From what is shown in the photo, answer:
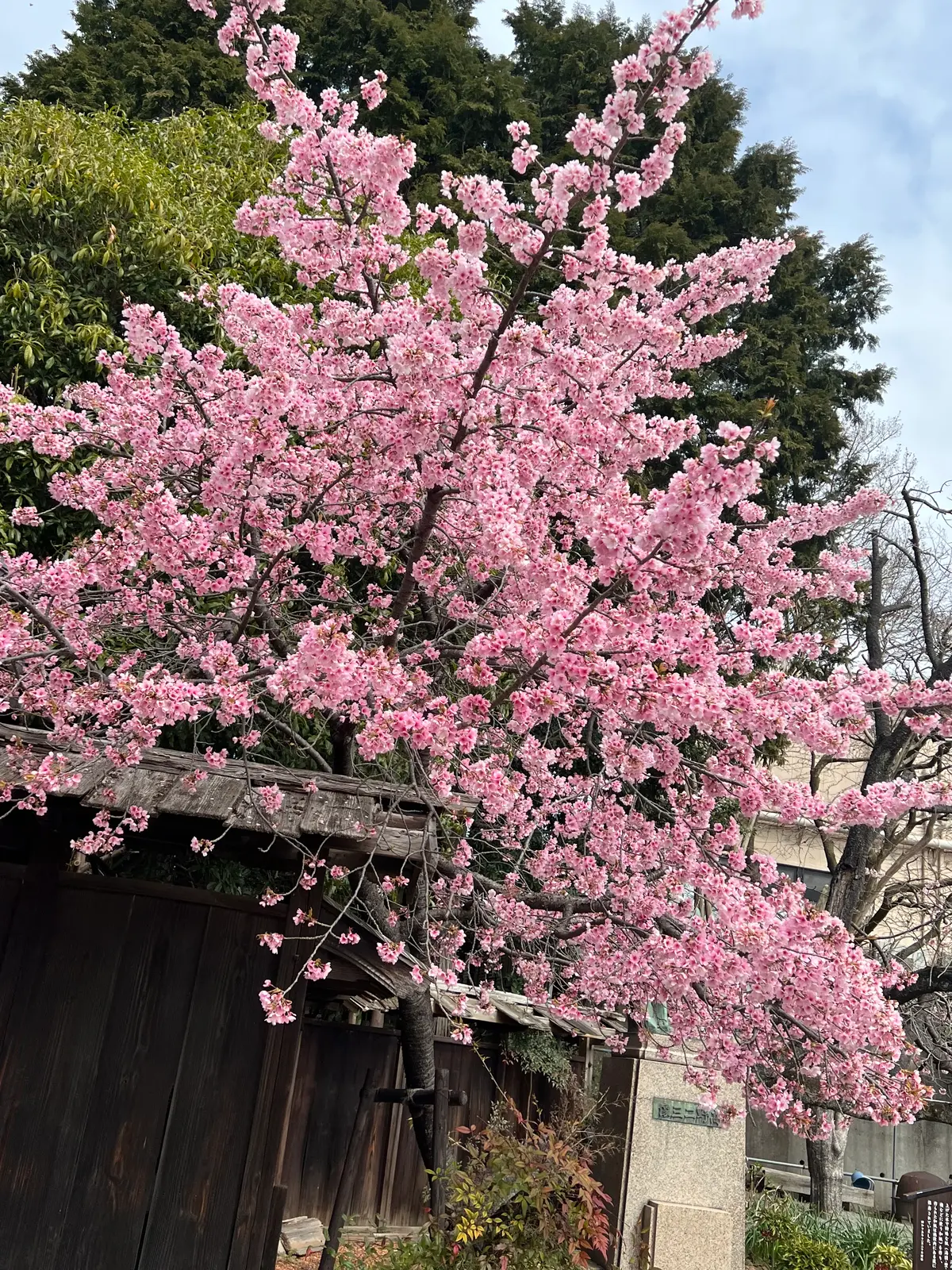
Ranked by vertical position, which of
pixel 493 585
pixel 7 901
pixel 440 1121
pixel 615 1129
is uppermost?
pixel 493 585

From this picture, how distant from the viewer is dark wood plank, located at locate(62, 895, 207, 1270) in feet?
12.8

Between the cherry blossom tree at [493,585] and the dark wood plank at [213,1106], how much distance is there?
33 cm

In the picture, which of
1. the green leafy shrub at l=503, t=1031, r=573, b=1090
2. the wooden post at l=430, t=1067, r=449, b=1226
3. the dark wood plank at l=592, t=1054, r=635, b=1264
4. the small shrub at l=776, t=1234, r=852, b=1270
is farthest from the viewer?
the green leafy shrub at l=503, t=1031, r=573, b=1090

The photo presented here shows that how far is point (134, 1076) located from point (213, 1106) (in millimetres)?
399

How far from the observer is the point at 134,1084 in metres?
4.10

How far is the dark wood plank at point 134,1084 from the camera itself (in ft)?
12.8

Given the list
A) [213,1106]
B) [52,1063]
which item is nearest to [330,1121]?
[213,1106]

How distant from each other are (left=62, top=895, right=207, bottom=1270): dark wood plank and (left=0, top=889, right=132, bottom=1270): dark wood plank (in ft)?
0.17

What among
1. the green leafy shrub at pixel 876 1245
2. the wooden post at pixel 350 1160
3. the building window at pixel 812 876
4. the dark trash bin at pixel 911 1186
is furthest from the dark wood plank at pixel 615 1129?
the building window at pixel 812 876

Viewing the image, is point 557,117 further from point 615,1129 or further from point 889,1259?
point 889,1259

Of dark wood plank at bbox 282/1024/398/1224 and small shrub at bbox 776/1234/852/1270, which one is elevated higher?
dark wood plank at bbox 282/1024/398/1224

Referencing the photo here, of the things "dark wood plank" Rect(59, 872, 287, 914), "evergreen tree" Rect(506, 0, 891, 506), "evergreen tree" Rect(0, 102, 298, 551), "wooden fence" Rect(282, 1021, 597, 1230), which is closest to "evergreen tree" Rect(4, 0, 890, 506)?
"evergreen tree" Rect(506, 0, 891, 506)

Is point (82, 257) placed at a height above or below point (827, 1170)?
above

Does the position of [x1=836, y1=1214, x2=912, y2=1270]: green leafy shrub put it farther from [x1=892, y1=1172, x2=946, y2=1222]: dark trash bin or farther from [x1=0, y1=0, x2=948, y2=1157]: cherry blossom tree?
[x1=0, y1=0, x2=948, y2=1157]: cherry blossom tree
